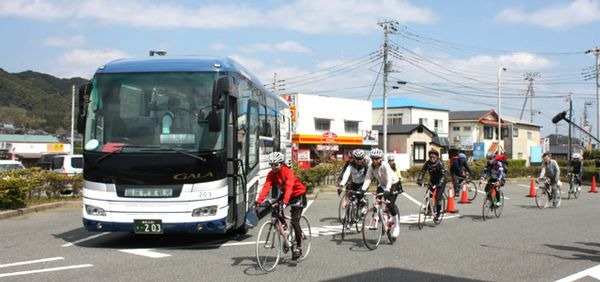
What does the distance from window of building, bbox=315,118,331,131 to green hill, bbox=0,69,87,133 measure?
52189 mm

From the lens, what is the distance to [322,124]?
4941 cm

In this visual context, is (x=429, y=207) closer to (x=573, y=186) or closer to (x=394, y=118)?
(x=573, y=186)

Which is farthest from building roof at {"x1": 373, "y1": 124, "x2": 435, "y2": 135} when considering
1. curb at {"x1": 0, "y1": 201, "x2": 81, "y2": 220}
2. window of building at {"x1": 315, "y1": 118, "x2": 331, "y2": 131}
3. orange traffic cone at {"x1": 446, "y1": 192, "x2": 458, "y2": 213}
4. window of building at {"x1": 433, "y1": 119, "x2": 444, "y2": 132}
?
curb at {"x1": 0, "y1": 201, "x2": 81, "y2": 220}

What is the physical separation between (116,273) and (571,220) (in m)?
11.7

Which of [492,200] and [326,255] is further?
[492,200]

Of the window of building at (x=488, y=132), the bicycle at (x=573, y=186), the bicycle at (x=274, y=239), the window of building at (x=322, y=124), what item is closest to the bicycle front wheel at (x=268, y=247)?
the bicycle at (x=274, y=239)

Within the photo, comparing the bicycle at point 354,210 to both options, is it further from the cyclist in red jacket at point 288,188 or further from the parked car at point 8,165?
the parked car at point 8,165

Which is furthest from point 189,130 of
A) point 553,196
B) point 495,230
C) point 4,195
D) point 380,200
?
point 553,196

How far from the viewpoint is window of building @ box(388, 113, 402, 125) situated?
61.6m

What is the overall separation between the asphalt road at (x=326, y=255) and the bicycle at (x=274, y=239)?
18cm

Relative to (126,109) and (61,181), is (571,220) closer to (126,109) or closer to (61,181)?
(126,109)

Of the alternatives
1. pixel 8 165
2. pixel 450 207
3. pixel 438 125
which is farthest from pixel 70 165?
pixel 438 125

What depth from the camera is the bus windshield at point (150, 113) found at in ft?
28.9

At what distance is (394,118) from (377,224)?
175ft
